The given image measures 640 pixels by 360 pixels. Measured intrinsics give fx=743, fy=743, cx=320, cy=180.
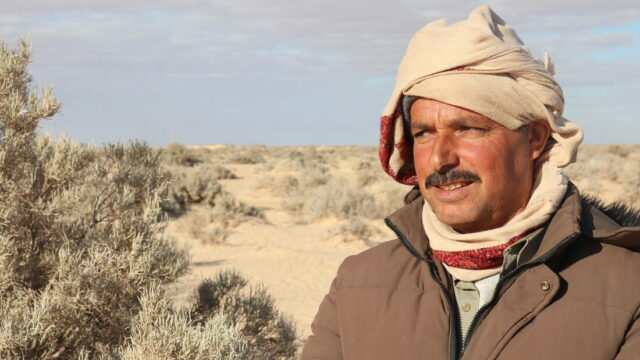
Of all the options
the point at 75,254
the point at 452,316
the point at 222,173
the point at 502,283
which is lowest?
the point at 222,173

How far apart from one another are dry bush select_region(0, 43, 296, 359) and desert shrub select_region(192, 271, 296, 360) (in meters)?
0.62

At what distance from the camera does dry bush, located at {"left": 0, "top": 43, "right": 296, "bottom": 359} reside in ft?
16.0

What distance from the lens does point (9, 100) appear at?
20.7ft

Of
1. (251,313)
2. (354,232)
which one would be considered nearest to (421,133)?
(251,313)

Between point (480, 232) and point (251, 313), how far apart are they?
4.95 meters

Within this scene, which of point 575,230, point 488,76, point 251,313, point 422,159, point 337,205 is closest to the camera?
point 575,230

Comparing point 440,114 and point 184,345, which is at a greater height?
point 440,114

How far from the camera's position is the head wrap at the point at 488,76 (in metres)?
2.28

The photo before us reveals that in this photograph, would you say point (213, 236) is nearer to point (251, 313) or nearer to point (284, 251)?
point (284, 251)

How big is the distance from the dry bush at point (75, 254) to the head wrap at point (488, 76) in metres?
2.80

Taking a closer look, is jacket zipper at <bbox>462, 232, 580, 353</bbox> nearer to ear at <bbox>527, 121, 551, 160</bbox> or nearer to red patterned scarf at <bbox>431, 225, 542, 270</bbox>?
red patterned scarf at <bbox>431, 225, 542, 270</bbox>

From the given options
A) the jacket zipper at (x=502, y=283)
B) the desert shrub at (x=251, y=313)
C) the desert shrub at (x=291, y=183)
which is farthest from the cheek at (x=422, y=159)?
the desert shrub at (x=291, y=183)

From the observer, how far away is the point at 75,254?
5.74 meters

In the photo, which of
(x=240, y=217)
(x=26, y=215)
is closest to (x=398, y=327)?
(x=26, y=215)
